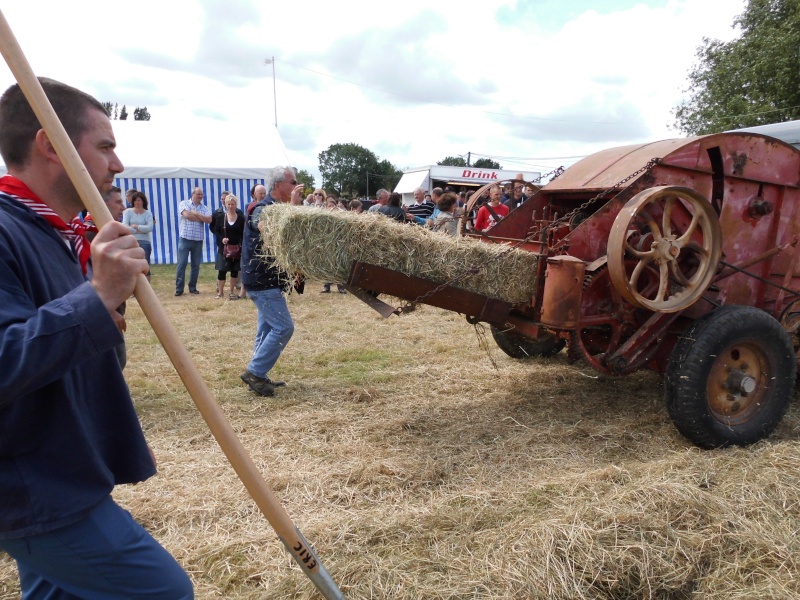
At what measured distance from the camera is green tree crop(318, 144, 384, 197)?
291 ft

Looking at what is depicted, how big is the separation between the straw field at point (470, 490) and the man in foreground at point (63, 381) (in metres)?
1.28

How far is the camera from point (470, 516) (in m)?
3.12

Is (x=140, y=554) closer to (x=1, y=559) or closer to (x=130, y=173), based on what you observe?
(x=1, y=559)

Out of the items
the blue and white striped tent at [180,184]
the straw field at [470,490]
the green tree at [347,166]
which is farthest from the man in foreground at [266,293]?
the green tree at [347,166]

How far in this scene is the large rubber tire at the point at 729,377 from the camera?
3.88 m

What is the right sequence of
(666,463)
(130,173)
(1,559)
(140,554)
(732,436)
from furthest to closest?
(130,173) < (732,436) < (666,463) < (1,559) < (140,554)

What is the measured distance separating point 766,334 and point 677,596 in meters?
2.29

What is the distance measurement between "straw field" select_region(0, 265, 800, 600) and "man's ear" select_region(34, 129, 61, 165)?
199cm

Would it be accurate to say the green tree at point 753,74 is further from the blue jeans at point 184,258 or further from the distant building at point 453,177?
the blue jeans at point 184,258

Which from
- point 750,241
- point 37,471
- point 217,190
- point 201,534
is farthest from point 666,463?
point 217,190

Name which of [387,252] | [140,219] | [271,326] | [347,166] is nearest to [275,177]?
[271,326]

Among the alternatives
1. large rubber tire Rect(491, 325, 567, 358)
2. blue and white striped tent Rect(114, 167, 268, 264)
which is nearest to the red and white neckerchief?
large rubber tire Rect(491, 325, 567, 358)

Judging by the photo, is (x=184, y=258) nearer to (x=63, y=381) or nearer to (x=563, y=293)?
(x=563, y=293)

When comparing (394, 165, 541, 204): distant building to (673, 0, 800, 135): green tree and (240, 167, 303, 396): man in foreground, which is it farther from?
(240, 167, 303, 396): man in foreground
